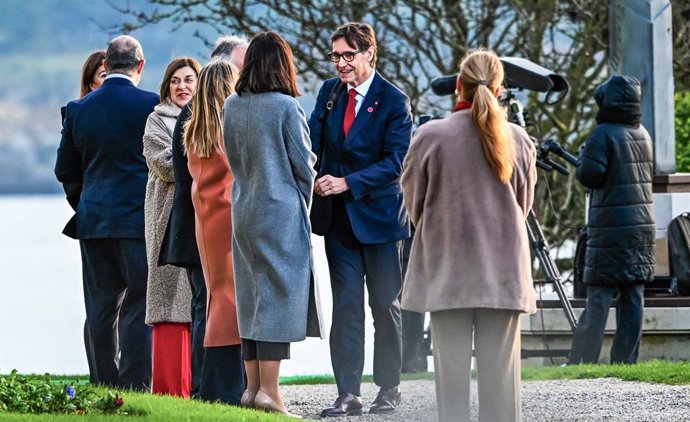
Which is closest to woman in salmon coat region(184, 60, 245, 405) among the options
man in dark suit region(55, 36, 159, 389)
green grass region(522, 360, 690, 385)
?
man in dark suit region(55, 36, 159, 389)

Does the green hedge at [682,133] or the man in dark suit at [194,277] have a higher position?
the green hedge at [682,133]

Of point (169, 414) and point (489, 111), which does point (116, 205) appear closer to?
point (169, 414)

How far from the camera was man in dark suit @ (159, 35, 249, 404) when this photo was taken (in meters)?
7.73

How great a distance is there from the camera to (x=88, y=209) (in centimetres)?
860

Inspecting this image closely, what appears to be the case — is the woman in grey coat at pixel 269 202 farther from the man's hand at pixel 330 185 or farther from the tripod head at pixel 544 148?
the tripod head at pixel 544 148

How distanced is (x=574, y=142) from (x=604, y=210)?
7.35 m

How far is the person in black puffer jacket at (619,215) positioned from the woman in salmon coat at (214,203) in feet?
13.7

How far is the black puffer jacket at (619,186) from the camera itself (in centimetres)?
1114

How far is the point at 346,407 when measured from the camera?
8156mm

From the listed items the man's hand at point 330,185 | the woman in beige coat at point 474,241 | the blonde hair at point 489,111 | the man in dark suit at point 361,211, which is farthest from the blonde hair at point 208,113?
the blonde hair at point 489,111

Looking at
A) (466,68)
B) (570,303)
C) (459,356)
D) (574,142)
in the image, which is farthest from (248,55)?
(574,142)

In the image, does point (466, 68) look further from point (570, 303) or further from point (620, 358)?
point (570, 303)

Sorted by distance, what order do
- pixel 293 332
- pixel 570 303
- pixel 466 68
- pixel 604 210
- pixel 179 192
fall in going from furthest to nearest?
1. pixel 570 303
2. pixel 604 210
3. pixel 179 192
4. pixel 293 332
5. pixel 466 68

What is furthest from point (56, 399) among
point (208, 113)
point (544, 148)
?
point (544, 148)
